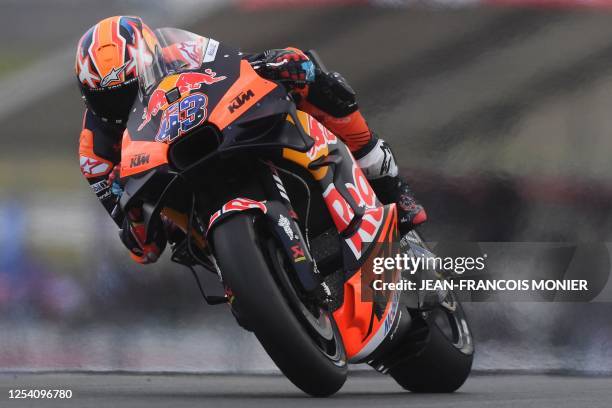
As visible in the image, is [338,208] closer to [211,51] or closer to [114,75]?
[211,51]

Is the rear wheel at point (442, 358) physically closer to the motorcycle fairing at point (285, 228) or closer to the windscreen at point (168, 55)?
the motorcycle fairing at point (285, 228)

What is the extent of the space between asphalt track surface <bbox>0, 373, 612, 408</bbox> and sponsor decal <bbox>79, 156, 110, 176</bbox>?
3.03 ft

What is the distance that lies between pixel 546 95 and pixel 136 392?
117 inches

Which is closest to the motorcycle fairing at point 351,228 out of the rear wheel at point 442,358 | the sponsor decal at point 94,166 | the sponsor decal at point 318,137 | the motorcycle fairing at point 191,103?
the sponsor decal at point 318,137

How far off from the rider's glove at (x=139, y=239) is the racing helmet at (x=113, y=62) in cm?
46

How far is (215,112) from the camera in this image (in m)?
4.70

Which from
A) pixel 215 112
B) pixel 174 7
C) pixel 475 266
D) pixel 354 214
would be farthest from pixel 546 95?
pixel 215 112

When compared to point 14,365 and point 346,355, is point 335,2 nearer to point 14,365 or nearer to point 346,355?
point 14,365

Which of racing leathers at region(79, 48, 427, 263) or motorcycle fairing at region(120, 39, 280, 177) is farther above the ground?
motorcycle fairing at region(120, 39, 280, 177)

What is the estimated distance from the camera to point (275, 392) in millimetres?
6039

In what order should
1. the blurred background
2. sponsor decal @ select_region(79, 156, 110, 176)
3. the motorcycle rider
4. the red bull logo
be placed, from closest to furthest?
the red bull logo, the motorcycle rider, sponsor decal @ select_region(79, 156, 110, 176), the blurred background

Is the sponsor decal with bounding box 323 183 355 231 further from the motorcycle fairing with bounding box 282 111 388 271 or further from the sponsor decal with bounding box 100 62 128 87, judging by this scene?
the sponsor decal with bounding box 100 62 128 87

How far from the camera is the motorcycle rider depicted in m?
5.17

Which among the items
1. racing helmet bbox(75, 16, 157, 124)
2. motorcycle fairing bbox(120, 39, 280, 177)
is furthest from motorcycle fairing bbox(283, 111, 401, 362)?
racing helmet bbox(75, 16, 157, 124)
